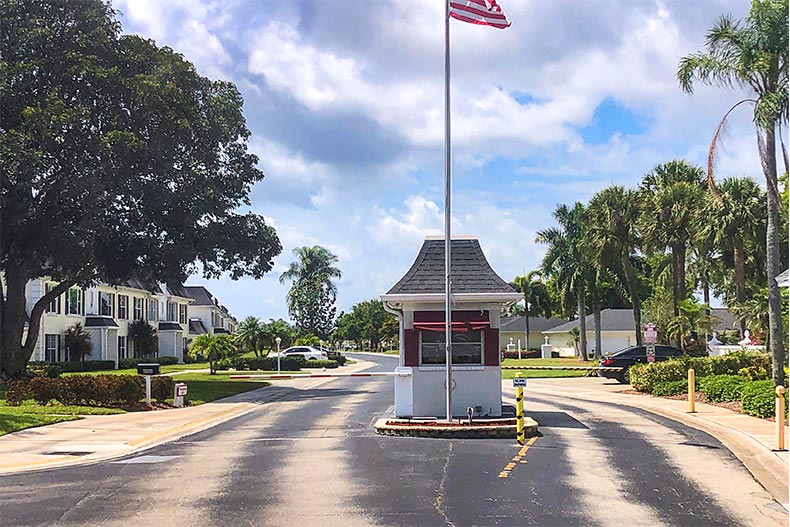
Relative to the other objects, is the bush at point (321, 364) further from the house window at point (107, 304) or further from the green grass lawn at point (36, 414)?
the green grass lawn at point (36, 414)

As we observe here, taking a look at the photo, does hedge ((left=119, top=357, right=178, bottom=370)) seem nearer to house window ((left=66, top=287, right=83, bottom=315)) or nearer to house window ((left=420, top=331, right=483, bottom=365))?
house window ((left=66, top=287, right=83, bottom=315))

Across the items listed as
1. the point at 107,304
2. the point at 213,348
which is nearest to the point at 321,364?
the point at 213,348

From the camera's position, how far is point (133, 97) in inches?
1228

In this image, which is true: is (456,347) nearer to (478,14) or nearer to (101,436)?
(478,14)

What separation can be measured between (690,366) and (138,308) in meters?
45.2

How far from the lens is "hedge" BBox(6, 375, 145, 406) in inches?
952

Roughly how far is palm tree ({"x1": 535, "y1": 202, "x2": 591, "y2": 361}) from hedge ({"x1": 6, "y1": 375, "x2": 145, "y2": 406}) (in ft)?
146

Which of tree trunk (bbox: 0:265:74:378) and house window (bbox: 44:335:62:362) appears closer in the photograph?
tree trunk (bbox: 0:265:74:378)

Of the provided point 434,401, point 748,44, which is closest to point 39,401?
point 434,401

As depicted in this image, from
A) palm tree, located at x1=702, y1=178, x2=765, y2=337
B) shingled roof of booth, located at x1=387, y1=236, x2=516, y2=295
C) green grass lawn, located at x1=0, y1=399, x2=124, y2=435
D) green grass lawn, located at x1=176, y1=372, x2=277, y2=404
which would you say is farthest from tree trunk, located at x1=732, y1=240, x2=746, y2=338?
green grass lawn, located at x1=0, y1=399, x2=124, y2=435

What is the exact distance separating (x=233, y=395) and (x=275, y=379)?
13.0 m

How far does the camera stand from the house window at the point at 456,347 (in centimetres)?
1942

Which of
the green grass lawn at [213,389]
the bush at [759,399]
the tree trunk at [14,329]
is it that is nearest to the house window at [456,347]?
the bush at [759,399]

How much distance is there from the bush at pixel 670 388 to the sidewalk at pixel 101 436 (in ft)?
41.0
